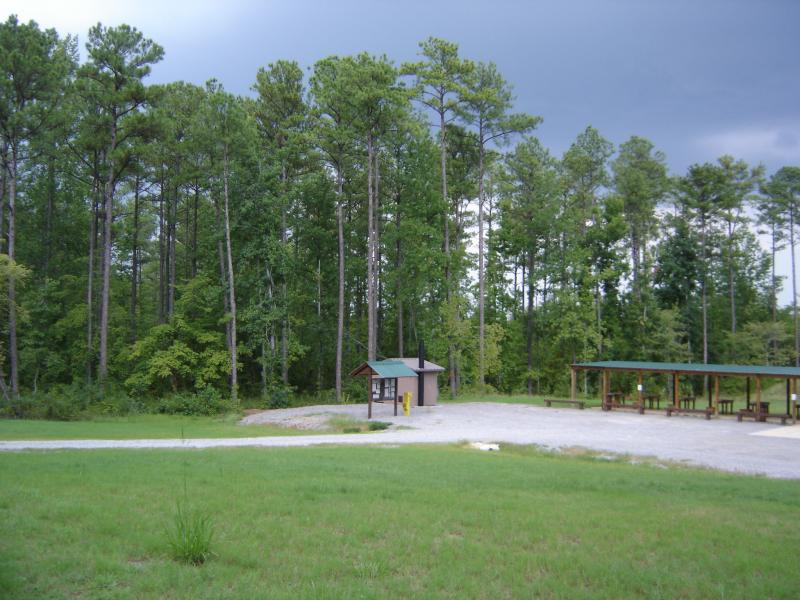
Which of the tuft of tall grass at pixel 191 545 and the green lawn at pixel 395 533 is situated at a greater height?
the tuft of tall grass at pixel 191 545

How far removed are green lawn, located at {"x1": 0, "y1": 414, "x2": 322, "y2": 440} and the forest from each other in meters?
2.65

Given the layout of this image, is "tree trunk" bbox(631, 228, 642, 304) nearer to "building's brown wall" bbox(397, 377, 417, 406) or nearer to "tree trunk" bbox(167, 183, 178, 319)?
"building's brown wall" bbox(397, 377, 417, 406)

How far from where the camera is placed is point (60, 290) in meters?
33.1

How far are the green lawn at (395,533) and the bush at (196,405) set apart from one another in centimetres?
1673

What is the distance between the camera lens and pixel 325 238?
114 ft

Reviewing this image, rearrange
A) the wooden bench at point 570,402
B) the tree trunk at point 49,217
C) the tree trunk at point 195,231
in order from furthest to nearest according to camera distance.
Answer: the tree trunk at point 195,231 < the tree trunk at point 49,217 < the wooden bench at point 570,402

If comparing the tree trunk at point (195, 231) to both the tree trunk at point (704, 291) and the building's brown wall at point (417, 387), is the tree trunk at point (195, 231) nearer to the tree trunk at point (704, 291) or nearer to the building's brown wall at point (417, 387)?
the building's brown wall at point (417, 387)

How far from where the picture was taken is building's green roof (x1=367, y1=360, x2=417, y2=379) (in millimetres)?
23656

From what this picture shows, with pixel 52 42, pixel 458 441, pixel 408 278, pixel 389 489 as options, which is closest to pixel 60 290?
pixel 52 42

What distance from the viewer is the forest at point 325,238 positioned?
2717cm

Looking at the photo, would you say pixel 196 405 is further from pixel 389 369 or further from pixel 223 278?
pixel 389 369

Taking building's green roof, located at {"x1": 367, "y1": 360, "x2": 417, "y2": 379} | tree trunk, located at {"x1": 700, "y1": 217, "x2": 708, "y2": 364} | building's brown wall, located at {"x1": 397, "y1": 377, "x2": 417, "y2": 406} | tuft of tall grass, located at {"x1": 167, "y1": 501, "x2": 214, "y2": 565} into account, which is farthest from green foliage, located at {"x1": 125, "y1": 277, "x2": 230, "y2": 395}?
tree trunk, located at {"x1": 700, "y1": 217, "x2": 708, "y2": 364}

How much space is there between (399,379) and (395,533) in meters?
20.5

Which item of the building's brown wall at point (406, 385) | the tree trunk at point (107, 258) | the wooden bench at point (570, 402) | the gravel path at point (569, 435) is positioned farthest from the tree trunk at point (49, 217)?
the wooden bench at point (570, 402)
